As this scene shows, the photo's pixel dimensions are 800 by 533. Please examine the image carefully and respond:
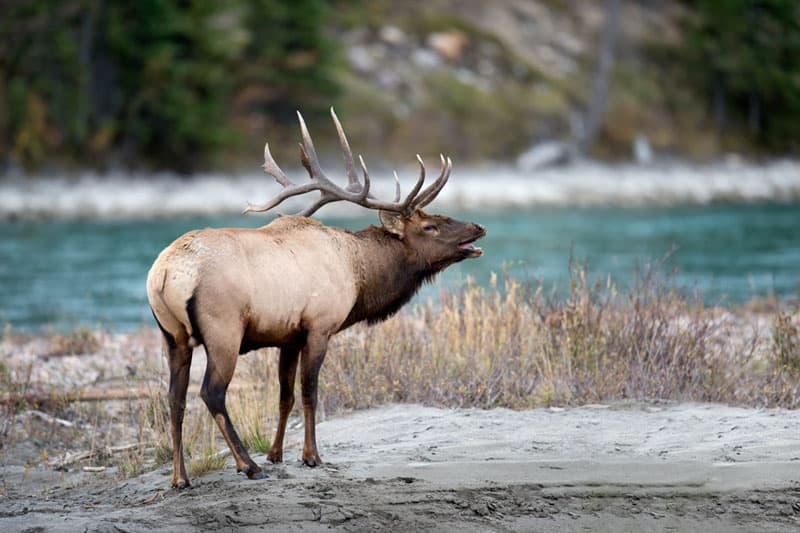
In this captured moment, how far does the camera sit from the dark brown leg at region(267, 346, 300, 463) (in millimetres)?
7492

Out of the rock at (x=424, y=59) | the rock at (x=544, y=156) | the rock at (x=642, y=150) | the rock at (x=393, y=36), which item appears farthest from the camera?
the rock at (x=393, y=36)

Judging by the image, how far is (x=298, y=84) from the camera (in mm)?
41719

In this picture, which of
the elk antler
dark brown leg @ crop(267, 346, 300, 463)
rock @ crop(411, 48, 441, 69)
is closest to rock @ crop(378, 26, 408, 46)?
rock @ crop(411, 48, 441, 69)

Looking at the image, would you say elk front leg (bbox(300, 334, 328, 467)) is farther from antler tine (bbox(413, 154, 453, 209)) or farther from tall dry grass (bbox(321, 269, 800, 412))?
tall dry grass (bbox(321, 269, 800, 412))

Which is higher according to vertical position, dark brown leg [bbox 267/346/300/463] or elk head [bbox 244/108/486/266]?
elk head [bbox 244/108/486/266]

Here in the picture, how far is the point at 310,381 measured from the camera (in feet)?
23.8

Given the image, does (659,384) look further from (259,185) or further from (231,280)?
(259,185)

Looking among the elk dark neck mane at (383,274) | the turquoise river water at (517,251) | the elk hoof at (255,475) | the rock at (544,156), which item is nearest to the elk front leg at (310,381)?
the elk hoof at (255,475)

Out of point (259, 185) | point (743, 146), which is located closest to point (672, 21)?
point (743, 146)

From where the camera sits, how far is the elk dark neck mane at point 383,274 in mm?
7836

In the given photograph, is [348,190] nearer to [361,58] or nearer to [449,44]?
[361,58]

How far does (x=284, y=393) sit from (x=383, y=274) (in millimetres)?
A: 1110

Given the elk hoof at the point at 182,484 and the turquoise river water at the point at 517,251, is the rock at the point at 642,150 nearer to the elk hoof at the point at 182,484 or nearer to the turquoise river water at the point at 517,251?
the turquoise river water at the point at 517,251

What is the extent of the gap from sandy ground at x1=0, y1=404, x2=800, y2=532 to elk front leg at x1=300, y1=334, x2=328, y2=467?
11cm
